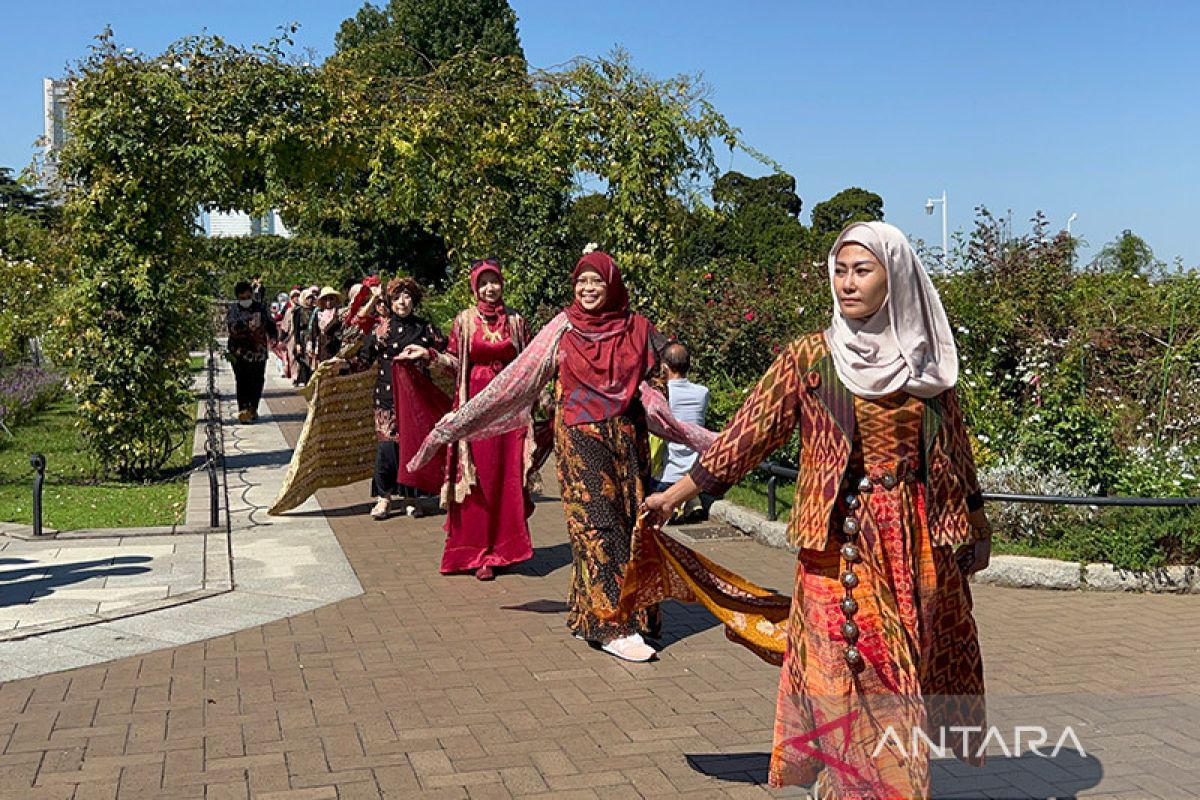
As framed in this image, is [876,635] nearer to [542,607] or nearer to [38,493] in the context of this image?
[542,607]

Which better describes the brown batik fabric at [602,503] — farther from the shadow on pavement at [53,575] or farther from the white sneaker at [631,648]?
the shadow on pavement at [53,575]

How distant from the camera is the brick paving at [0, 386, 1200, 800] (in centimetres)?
462

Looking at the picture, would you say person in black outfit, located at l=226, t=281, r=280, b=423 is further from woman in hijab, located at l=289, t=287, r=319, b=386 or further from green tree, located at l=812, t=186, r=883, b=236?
green tree, located at l=812, t=186, r=883, b=236

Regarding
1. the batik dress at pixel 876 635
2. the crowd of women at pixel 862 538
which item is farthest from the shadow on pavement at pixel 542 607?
the batik dress at pixel 876 635

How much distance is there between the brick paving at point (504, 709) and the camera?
4.62m

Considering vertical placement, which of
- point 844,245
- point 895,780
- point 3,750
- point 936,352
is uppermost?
point 844,245

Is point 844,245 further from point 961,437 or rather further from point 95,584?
point 95,584

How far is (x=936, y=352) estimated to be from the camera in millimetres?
3818

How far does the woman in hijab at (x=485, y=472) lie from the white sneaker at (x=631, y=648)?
1801 millimetres

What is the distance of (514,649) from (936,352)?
3.24 m

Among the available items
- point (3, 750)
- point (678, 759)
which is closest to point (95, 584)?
point (3, 750)

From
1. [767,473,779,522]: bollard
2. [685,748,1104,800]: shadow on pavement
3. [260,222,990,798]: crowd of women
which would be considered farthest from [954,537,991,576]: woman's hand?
[767,473,779,522]: bollard

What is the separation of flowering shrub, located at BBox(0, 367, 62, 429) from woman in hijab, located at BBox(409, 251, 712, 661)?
36.0ft

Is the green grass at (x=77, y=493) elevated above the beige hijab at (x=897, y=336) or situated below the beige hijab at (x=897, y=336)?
below
